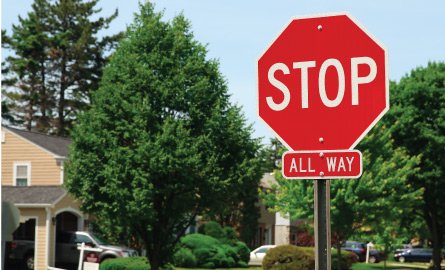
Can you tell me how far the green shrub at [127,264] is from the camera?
97.0 ft

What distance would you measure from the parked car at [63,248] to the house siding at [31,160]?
5.19m

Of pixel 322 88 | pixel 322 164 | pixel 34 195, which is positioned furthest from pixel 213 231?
pixel 322 88

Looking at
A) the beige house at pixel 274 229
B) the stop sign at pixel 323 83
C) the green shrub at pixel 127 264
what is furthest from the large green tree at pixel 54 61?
the stop sign at pixel 323 83

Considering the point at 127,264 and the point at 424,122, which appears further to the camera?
the point at 424,122

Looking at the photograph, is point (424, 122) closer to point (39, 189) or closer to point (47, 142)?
point (47, 142)

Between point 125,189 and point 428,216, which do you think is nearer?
point 125,189

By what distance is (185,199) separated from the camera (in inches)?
1127

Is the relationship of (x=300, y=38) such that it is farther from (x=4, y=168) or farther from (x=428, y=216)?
(x=428, y=216)

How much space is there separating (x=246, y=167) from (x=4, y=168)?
19488 millimetres

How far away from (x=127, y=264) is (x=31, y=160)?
14.6m

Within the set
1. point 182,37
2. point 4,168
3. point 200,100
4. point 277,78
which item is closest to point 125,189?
point 200,100

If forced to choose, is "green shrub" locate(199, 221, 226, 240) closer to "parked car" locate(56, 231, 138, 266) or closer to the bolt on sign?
"parked car" locate(56, 231, 138, 266)

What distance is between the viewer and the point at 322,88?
4059 millimetres

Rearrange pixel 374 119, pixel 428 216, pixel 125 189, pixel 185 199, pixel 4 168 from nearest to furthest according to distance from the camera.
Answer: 1. pixel 374 119
2. pixel 125 189
3. pixel 185 199
4. pixel 4 168
5. pixel 428 216
